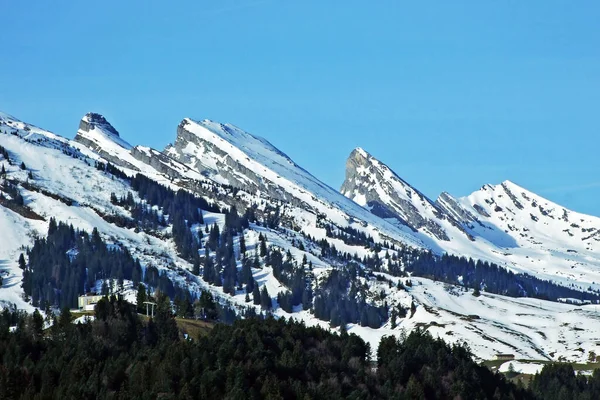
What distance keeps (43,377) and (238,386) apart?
28.2 m

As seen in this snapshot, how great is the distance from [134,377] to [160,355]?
17.5 m

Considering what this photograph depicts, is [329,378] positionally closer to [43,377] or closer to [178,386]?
[178,386]

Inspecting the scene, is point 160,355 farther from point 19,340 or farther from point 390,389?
point 390,389

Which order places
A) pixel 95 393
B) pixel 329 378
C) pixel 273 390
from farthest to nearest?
pixel 329 378, pixel 273 390, pixel 95 393

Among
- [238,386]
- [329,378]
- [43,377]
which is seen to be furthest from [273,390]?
[43,377]

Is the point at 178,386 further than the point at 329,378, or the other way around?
the point at 329,378

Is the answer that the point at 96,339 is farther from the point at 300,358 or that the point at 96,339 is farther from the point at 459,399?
the point at 459,399

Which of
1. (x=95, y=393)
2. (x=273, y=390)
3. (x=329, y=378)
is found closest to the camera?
(x=95, y=393)

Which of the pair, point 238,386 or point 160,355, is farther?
point 160,355

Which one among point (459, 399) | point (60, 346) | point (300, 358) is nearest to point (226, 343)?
point (300, 358)

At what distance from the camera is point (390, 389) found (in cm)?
19712

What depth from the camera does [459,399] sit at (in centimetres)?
19950

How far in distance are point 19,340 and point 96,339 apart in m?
13.6

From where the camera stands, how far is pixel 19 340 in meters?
186
